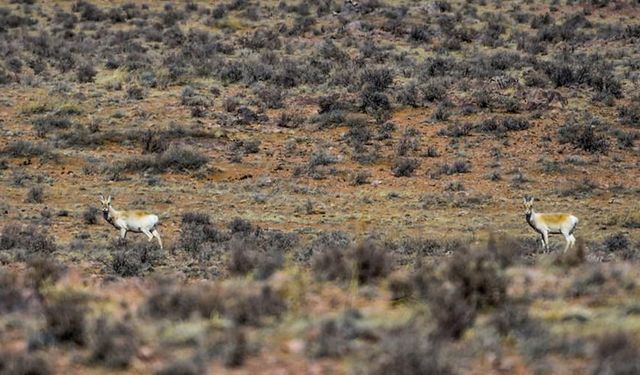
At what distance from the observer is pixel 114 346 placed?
6.39 m

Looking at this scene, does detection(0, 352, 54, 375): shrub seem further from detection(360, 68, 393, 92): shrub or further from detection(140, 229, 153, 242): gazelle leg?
detection(360, 68, 393, 92): shrub

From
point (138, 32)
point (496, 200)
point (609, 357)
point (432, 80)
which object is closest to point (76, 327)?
point (609, 357)

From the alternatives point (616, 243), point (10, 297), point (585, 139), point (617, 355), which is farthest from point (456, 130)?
point (617, 355)

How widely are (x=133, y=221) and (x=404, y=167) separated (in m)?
7.76

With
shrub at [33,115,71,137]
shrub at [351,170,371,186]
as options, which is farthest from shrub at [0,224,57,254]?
shrub at [33,115,71,137]

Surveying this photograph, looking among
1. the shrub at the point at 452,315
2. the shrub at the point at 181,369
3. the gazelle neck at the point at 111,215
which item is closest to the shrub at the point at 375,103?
the gazelle neck at the point at 111,215

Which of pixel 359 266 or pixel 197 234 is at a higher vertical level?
pixel 359 266

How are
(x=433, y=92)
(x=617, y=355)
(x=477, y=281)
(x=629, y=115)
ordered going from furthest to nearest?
(x=433, y=92) < (x=629, y=115) < (x=477, y=281) < (x=617, y=355)

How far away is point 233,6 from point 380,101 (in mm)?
22671

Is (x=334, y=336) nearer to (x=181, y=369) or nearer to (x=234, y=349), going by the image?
(x=234, y=349)

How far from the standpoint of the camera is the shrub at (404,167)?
20.5m

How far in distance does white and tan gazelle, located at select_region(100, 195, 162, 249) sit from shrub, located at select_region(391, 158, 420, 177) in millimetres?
7144

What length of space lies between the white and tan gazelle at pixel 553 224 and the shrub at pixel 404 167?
5916 mm

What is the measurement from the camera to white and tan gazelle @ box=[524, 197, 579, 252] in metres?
14.7
